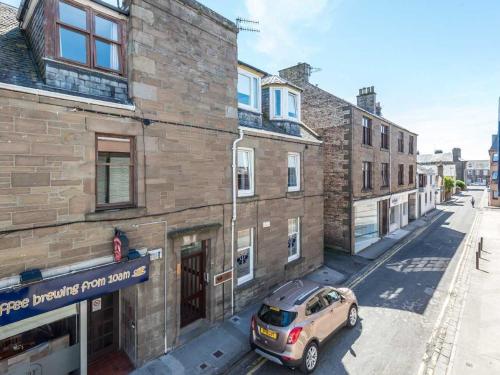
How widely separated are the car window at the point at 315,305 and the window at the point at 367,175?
12774 mm

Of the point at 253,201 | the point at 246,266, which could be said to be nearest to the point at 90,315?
the point at 246,266

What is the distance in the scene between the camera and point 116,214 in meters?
6.77

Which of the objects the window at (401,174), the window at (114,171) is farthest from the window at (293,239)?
the window at (401,174)

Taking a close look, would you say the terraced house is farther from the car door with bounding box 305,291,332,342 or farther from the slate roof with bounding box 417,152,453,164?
the slate roof with bounding box 417,152,453,164

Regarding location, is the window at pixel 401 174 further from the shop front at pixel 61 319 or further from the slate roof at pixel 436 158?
the slate roof at pixel 436 158

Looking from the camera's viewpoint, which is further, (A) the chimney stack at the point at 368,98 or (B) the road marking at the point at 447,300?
(A) the chimney stack at the point at 368,98

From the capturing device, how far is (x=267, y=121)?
511 inches

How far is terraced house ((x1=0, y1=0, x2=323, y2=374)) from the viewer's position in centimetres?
567

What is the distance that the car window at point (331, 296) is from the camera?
8305mm

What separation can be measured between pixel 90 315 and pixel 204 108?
6.83 m

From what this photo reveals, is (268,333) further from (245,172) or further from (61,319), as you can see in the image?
(245,172)

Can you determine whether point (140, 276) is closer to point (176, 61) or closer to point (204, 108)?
point (204, 108)

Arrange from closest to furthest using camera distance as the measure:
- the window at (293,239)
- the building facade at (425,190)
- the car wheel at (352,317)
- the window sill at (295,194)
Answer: the car wheel at (352,317), the window sill at (295,194), the window at (293,239), the building facade at (425,190)

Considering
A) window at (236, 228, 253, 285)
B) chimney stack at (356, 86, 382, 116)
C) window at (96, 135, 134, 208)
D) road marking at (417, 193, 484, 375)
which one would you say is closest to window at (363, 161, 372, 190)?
chimney stack at (356, 86, 382, 116)
